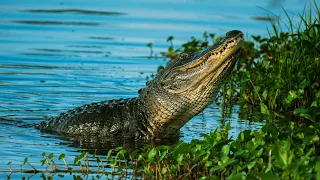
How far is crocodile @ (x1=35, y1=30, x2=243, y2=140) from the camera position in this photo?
9.52m

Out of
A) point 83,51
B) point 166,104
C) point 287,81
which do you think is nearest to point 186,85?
point 166,104

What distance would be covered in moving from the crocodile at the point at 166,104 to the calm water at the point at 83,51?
31 cm

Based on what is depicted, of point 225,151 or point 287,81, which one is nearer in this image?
point 225,151

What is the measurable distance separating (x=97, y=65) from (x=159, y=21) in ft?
14.3

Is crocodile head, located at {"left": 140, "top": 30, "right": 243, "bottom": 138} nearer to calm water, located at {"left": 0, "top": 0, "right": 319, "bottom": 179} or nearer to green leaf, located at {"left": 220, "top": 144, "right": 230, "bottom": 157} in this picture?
calm water, located at {"left": 0, "top": 0, "right": 319, "bottom": 179}

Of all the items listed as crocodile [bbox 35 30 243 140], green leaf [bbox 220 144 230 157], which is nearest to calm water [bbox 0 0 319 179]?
crocodile [bbox 35 30 243 140]

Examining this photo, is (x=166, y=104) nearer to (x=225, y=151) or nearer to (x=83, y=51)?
(x=225, y=151)

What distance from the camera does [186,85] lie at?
31.9ft

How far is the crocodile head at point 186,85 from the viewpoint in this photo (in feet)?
31.0

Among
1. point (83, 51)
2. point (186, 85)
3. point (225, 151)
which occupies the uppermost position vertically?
point (83, 51)

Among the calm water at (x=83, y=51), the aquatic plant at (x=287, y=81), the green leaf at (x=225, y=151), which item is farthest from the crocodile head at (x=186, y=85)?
the green leaf at (x=225, y=151)

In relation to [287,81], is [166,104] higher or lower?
lower

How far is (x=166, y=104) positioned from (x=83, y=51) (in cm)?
591

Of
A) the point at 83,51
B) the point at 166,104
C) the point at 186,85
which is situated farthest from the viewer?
the point at 83,51
